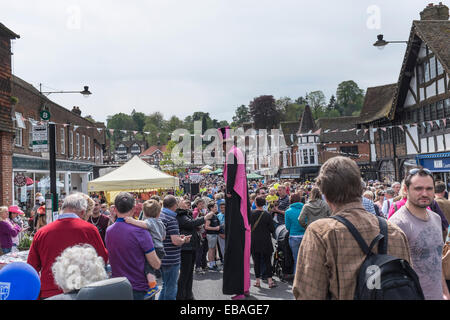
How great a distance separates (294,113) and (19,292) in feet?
322

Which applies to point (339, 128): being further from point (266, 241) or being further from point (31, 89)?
point (266, 241)

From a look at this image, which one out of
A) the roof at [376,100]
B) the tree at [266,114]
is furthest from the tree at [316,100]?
the roof at [376,100]

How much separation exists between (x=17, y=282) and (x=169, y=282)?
117 inches

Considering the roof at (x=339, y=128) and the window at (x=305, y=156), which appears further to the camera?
the window at (x=305, y=156)

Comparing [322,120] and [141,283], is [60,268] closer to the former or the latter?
[141,283]

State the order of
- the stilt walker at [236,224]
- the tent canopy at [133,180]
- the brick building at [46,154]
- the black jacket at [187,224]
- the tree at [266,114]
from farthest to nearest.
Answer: the tree at [266,114] < the brick building at [46,154] < the tent canopy at [133,180] < the black jacket at [187,224] < the stilt walker at [236,224]

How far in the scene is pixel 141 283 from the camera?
409 cm

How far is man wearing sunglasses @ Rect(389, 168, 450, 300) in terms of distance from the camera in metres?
3.01

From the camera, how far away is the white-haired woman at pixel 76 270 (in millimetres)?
2574

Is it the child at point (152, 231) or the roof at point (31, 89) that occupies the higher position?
the roof at point (31, 89)

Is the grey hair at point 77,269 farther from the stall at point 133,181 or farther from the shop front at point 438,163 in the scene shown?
the shop front at point 438,163

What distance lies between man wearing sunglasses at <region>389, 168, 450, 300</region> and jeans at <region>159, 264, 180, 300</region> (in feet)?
10.4

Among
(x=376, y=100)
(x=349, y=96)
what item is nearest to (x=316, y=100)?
(x=349, y=96)

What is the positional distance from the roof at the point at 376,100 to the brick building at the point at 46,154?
750 inches
